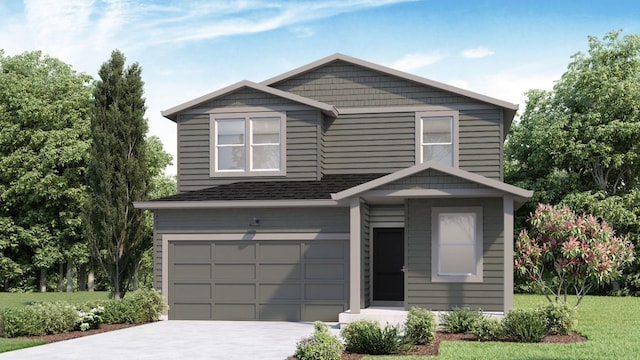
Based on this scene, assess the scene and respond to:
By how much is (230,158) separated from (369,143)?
12.8 ft

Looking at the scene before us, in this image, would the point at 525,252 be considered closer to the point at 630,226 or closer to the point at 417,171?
the point at 417,171

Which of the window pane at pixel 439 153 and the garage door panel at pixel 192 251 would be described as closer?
the garage door panel at pixel 192 251

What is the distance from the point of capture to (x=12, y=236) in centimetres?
3956

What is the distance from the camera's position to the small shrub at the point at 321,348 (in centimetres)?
1189

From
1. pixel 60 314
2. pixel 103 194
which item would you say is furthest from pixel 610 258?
pixel 103 194

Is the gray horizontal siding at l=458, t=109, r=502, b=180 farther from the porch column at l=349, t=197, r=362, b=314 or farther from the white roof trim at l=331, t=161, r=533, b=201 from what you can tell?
the porch column at l=349, t=197, r=362, b=314

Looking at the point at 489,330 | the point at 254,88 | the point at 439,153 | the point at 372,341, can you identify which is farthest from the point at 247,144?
the point at 372,341

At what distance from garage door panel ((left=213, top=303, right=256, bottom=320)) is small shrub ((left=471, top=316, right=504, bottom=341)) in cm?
698

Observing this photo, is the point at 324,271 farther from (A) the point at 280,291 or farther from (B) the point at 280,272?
(A) the point at 280,291

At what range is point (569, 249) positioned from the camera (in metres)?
18.2

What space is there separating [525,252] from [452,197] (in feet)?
8.38

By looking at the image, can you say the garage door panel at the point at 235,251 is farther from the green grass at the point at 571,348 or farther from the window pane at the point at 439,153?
the green grass at the point at 571,348

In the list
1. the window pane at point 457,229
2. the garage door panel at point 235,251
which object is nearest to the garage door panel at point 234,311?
the garage door panel at point 235,251

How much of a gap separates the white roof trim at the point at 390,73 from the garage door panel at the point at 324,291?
6.39 metres
